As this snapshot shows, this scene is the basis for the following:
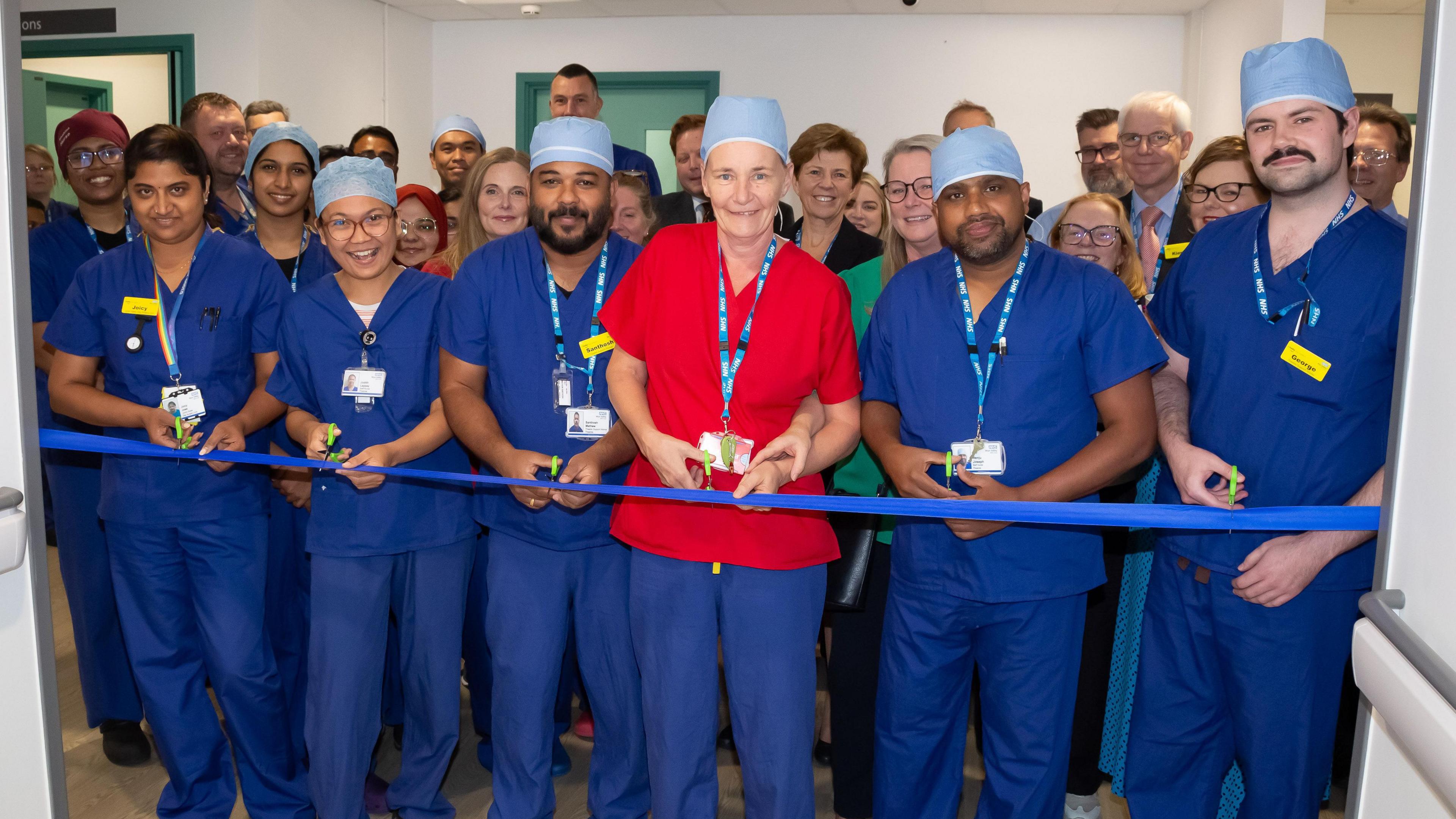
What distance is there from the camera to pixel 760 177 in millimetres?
2303

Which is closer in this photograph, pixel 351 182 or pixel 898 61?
pixel 351 182

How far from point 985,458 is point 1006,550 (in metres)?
0.22

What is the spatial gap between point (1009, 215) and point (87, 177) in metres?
3.12

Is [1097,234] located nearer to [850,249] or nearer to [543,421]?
[850,249]

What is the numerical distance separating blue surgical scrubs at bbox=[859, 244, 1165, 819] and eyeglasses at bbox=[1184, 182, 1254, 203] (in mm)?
1102

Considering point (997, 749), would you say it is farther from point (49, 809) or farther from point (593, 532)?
point (49, 809)

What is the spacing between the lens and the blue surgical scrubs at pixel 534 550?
2605 mm

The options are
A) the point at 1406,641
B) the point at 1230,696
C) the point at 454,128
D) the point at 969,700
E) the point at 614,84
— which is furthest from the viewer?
the point at 614,84

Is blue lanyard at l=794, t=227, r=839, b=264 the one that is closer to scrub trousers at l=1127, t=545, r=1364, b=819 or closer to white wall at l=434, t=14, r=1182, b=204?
scrub trousers at l=1127, t=545, r=1364, b=819

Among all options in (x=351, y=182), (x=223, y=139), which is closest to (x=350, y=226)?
(x=351, y=182)

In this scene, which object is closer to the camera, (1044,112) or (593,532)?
(593,532)

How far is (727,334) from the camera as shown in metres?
2.32

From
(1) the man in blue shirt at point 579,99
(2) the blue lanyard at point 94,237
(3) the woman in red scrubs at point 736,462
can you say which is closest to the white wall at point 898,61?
(1) the man in blue shirt at point 579,99

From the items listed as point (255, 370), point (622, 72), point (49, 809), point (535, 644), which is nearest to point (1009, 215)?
point (535, 644)
